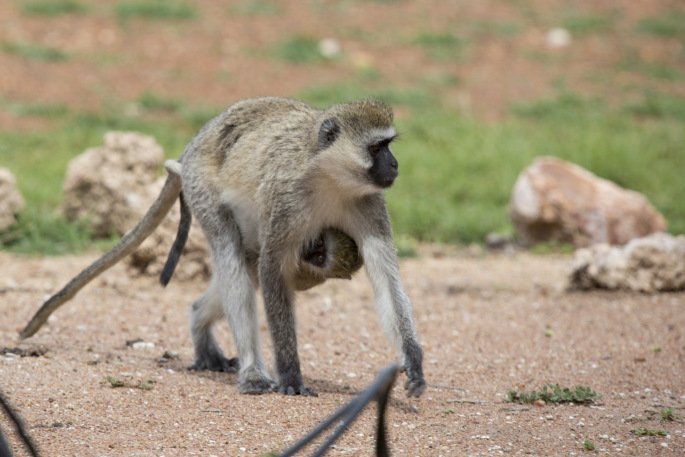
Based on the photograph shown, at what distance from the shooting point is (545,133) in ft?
45.8

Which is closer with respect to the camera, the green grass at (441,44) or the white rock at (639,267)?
the white rock at (639,267)

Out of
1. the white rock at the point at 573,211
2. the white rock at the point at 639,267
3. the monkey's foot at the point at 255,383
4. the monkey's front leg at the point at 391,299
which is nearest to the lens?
the monkey's front leg at the point at 391,299

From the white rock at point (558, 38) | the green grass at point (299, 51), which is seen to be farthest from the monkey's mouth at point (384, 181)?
the white rock at point (558, 38)

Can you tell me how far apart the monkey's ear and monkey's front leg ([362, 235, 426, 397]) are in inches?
22.9

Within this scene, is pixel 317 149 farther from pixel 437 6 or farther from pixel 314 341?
pixel 437 6

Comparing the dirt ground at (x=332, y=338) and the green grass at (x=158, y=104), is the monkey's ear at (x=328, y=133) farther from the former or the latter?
the green grass at (x=158, y=104)

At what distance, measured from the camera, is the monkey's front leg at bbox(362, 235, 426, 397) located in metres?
5.82

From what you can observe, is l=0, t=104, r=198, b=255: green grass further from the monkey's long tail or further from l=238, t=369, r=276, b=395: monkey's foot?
l=238, t=369, r=276, b=395: monkey's foot

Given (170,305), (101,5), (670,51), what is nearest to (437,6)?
(670,51)

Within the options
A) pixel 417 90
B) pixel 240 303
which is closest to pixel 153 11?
pixel 417 90

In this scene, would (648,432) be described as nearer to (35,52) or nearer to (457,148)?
(457,148)

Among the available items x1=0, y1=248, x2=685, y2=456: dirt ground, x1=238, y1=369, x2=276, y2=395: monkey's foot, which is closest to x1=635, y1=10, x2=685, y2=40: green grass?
x1=0, y1=248, x2=685, y2=456: dirt ground

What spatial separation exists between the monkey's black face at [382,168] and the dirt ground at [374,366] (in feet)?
3.99

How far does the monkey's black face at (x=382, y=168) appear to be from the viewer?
585 cm
